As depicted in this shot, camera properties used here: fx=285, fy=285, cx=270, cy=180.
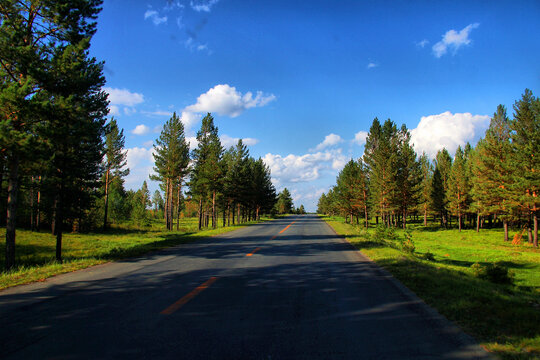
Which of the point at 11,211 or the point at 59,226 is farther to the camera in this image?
the point at 59,226

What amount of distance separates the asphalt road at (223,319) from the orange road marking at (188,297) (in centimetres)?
2

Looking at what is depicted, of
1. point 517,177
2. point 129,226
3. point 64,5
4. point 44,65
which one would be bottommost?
point 129,226

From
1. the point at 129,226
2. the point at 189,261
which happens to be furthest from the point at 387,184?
the point at 129,226

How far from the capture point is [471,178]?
44.7 meters

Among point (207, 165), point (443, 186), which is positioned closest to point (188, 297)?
point (207, 165)

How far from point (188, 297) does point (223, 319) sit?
1388mm

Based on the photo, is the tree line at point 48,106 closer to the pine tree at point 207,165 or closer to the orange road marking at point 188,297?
the orange road marking at point 188,297

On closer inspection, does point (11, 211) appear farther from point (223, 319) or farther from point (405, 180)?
point (405, 180)

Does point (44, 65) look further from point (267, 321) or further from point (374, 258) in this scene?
point (374, 258)

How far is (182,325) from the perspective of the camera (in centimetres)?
404

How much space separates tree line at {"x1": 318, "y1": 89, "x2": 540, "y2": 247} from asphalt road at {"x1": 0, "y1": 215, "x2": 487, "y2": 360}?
1224 inches

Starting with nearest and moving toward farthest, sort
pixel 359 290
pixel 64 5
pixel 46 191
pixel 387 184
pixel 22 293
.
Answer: pixel 22 293, pixel 359 290, pixel 64 5, pixel 46 191, pixel 387 184

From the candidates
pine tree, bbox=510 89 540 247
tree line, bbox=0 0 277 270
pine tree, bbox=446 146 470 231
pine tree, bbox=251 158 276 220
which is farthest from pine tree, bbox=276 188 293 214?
tree line, bbox=0 0 277 270

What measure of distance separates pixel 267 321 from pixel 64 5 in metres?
14.6
